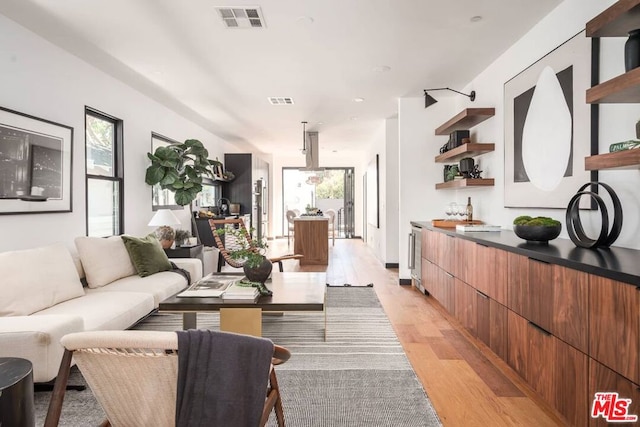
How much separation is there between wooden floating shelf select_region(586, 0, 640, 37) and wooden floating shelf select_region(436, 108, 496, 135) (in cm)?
200

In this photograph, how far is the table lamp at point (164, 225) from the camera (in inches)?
199

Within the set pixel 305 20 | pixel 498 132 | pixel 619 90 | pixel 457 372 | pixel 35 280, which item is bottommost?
pixel 457 372

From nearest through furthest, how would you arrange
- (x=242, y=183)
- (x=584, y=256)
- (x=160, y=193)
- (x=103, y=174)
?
(x=584, y=256)
(x=103, y=174)
(x=160, y=193)
(x=242, y=183)

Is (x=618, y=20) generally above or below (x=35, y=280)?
above

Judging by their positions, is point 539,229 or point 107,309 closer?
point 539,229

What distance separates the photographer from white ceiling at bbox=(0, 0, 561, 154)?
2.94 metres

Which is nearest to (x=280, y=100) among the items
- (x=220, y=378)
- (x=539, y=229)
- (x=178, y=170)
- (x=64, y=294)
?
(x=178, y=170)

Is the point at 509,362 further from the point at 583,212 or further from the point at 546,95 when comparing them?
the point at 546,95

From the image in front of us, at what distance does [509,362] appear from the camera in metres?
2.51

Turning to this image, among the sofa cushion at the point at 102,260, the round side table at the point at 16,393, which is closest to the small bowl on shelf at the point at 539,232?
the round side table at the point at 16,393

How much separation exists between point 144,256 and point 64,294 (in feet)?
3.48

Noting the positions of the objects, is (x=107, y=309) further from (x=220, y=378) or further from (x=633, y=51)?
(x=633, y=51)

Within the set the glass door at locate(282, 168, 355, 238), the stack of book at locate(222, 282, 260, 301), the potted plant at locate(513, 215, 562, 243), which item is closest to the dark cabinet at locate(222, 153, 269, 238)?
the glass door at locate(282, 168, 355, 238)

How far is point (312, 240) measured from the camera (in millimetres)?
7504
